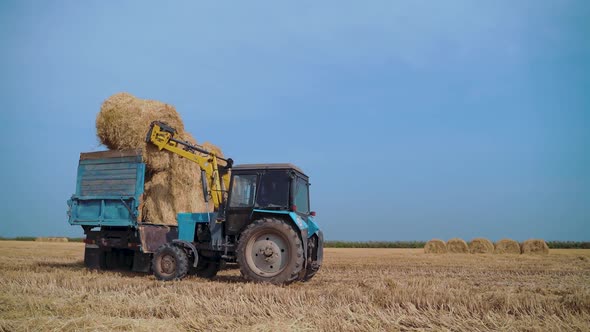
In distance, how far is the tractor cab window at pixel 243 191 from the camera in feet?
29.3

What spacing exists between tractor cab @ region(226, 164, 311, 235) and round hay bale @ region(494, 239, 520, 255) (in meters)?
13.6

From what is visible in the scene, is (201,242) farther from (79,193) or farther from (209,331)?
(209,331)

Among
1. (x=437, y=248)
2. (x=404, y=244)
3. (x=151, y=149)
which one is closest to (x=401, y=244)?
(x=404, y=244)

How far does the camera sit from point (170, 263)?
30.2 ft

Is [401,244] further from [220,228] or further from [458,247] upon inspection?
[220,228]

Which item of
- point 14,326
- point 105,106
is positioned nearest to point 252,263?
point 14,326

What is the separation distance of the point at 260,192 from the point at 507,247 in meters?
14.8

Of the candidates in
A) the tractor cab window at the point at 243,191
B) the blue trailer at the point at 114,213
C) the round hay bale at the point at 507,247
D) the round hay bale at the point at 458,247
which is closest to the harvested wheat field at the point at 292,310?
the tractor cab window at the point at 243,191

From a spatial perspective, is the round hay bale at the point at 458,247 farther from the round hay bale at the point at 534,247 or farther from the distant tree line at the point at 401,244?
the distant tree line at the point at 401,244

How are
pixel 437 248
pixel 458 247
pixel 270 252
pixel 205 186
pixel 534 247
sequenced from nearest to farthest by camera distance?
pixel 270 252 → pixel 205 186 → pixel 534 247 → pixel 458 247 → pixel 437 248

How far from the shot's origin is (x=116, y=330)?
444 centimetres

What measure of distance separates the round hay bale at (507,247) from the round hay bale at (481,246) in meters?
0.22

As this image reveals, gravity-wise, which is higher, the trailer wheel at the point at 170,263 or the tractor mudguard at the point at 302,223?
the tractor mudguard at the point at 302,223

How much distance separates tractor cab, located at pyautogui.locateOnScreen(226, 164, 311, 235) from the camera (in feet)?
28.6
